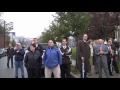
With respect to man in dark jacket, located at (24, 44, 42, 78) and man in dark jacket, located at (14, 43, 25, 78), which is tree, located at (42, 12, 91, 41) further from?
man in dark jacket, located at (24, 44, 42, 78)

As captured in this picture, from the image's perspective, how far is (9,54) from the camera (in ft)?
74.1

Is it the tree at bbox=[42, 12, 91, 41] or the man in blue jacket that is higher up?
the tree at bbox=[42, 12, 91, 41]

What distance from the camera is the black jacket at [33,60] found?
12195 millimetres

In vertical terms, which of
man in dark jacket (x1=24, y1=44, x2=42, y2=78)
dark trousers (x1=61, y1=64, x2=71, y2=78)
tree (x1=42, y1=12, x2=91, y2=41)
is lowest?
dark trousers (x1=61, y1=64, x2=71, y2=78)

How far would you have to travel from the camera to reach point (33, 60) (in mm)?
12227

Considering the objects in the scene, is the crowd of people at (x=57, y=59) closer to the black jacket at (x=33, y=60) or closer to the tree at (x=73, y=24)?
the black jacket at (x=33, y=60)

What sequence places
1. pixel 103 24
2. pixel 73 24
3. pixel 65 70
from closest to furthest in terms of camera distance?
pixel 65 70
pixel 73 24
pixel 103 24

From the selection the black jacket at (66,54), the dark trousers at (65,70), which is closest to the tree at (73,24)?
the dark trousers at (65,70)

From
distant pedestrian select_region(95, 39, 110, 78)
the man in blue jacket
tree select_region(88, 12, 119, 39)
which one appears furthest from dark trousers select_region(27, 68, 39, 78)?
tree select_region(88, 12, 119, 39)

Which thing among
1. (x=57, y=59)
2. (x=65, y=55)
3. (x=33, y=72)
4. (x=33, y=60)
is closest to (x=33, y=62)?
(x=33, y=60)

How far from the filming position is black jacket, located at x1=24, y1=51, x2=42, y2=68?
12.2 meters

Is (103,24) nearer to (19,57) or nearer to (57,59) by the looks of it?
(19,57)
